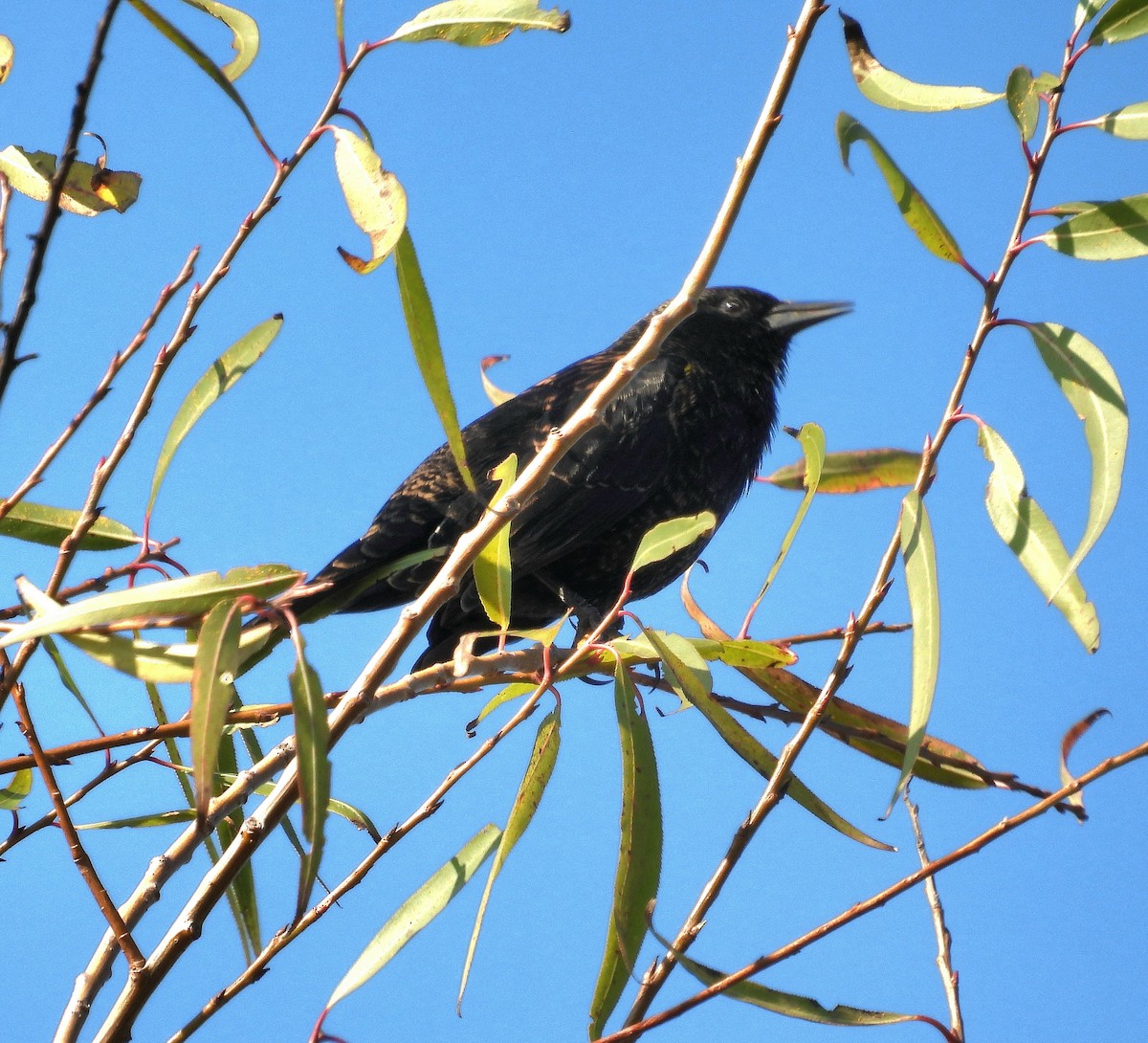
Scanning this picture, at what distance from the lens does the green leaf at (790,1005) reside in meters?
1.28

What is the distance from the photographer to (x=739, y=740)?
149cm

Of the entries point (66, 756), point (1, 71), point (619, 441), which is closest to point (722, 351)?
point (619, 441)

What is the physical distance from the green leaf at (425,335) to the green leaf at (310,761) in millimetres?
296

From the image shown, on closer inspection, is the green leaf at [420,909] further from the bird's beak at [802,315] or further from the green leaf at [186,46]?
the bird's beak at [802,315]

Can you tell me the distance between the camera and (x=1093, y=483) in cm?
132

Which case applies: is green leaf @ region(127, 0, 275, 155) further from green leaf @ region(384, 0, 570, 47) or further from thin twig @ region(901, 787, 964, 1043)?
thin twig @ region(901, 787, 964, 1043)

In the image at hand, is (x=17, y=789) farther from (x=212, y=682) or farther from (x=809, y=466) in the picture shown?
(x=809, y=466)

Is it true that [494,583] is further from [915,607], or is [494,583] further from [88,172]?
[88,172]

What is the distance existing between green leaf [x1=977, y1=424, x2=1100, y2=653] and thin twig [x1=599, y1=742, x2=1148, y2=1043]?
137 mm

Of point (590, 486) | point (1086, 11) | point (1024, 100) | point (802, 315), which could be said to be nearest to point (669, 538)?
point (1024, 100)

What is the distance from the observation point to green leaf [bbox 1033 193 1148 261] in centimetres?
137

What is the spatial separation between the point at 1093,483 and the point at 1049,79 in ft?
1.56

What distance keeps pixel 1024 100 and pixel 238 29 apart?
959 mm

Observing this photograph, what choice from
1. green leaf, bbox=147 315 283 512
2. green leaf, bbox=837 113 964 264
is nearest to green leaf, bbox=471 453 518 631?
green leaf, bbox=147 315 283 512
